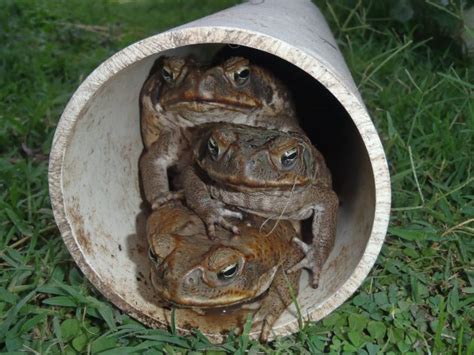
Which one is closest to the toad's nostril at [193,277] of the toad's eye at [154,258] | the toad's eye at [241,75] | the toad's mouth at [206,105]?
the toad's eye at [154,258]

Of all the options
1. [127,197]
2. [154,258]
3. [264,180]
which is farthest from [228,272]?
[127,197]

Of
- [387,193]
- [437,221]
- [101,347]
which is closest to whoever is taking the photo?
[387,193]

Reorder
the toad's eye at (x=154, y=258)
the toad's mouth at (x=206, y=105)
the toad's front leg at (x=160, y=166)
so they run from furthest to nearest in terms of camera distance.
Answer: the toad's front leg at (x=160, y=166), the toad's mouth at (x=206, y=105), the toad's eye at (x=154, y=258)

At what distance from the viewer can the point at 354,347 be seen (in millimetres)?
2658

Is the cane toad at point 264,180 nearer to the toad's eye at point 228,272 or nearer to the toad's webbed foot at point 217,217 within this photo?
the toad's webbed foot at point 217,217

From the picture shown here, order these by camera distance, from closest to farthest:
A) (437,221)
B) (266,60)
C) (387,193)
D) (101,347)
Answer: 1. (387,193)
2. (101,347)
3. (437,221)
4. (266,60)

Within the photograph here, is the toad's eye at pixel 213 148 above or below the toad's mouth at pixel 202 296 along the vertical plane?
above

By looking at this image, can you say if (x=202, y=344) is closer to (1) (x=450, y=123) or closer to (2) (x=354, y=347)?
(2) (x=354, y=347)

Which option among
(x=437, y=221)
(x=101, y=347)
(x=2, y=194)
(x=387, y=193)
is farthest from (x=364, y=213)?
(x=2, y=194)

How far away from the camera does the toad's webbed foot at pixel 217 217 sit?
9.27 ft

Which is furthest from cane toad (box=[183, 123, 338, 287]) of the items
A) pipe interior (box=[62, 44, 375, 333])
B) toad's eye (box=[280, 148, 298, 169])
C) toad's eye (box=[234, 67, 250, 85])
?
toad's eye (box=[234, 67, 250, 85])

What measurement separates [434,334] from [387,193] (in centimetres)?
70

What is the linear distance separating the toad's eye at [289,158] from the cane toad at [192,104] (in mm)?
467

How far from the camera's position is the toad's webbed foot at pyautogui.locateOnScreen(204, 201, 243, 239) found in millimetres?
2824
